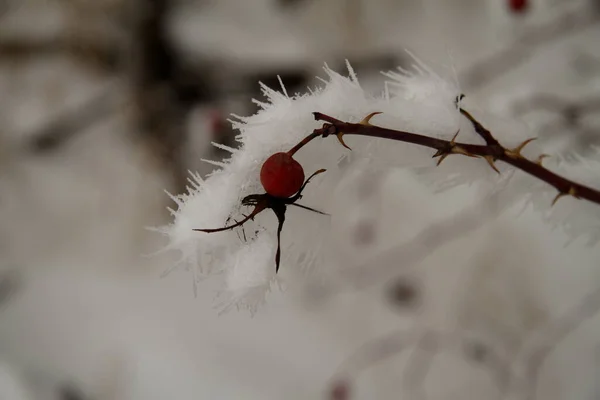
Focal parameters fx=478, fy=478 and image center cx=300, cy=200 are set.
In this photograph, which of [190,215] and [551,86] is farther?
[551,86]

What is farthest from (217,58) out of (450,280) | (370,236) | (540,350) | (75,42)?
(540,350)

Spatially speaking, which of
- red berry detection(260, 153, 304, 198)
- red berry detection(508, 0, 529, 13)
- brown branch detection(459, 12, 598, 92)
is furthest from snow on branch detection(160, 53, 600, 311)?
brown branch detection(459, 12, 598, 92)

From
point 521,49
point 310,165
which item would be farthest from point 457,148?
point 521,49

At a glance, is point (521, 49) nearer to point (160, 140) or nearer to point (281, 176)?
point (160, 140)

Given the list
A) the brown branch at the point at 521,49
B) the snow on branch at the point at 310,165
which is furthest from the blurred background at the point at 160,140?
the snow on branch at the point at 310,165

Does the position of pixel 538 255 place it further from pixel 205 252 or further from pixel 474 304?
pixel 205 252

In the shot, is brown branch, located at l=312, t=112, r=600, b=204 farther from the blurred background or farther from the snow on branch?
the blurred background

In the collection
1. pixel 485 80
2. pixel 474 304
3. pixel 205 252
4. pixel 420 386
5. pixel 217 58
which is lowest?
pixel 205 252
